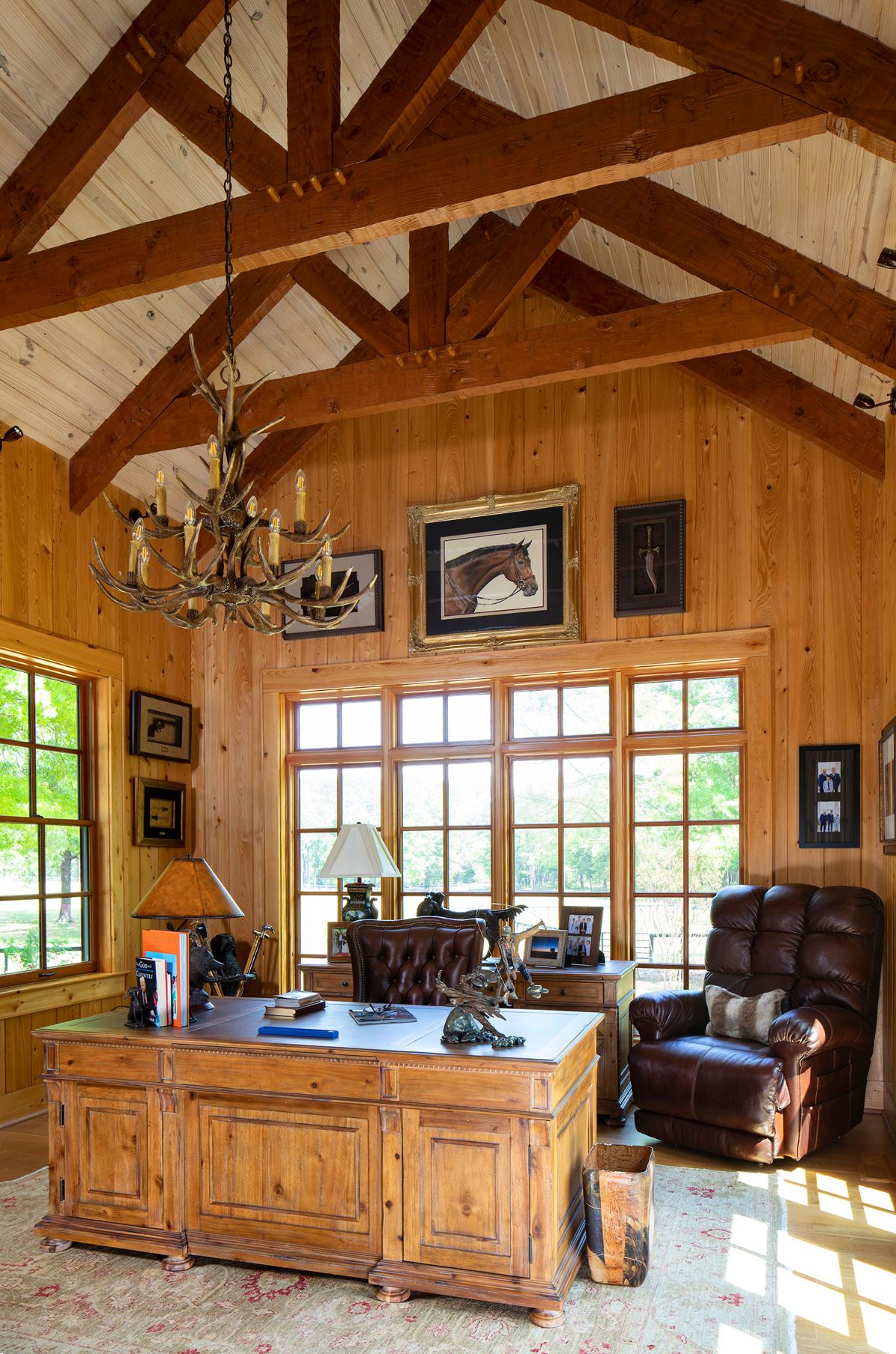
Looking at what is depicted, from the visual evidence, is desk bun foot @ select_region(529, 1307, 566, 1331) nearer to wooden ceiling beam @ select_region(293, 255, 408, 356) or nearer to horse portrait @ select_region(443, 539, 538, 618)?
horse portrait @ select_region(443, 539, 538, 618)

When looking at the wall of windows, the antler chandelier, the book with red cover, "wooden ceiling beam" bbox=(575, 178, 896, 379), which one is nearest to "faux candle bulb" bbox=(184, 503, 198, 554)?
the antler chandelier

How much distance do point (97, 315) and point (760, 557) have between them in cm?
377

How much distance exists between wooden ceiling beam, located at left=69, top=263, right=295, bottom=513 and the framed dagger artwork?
229 cm

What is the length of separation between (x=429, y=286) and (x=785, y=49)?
2334 millimetres

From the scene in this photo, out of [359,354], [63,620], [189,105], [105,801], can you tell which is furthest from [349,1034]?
[359,354]

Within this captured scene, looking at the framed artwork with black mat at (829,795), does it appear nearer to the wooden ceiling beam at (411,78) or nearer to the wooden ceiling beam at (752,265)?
the wooden ceiling beam at (752,265)

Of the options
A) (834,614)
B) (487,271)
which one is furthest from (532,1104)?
(487,271)

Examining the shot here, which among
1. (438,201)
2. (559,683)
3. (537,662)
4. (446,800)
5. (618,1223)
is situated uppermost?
(438,201)

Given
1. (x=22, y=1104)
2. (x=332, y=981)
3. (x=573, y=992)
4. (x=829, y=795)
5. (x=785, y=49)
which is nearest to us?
(x=785, y=49)

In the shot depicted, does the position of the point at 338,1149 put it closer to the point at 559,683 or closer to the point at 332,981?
the point at 332,981

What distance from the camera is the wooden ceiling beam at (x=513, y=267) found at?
510 cm

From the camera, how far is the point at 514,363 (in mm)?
4953

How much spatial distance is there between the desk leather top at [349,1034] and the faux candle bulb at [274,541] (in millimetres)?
1543

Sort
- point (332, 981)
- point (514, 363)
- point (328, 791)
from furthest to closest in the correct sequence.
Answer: point (328, 791) → point (332, 981) → point (514, 363)
